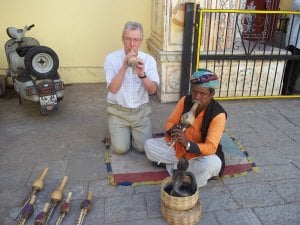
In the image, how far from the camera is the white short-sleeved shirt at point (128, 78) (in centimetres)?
318

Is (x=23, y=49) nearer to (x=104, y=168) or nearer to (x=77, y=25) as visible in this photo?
(x=77, y=25)

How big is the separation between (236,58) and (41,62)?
2887mm

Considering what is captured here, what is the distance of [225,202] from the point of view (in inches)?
108

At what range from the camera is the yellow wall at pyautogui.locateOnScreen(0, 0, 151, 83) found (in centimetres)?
530

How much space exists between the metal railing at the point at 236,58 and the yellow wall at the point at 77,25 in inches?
52.6

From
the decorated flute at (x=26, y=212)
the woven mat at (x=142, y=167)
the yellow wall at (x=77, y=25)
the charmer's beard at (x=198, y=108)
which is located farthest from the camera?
the yellow wall at (x=77, y=25)

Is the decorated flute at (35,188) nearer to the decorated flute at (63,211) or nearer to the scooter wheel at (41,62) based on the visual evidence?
the decorated flute at (63,211)

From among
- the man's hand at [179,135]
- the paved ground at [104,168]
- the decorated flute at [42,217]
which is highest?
the man's hand at [179,135]

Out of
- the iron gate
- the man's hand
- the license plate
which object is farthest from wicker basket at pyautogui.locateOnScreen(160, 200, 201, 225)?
the iron gate

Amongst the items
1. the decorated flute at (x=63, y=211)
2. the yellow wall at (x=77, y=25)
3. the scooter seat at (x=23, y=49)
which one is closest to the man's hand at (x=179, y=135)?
the decorated flute at (x=63, y=211)

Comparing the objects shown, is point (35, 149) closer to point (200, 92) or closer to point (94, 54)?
point (200, 92)

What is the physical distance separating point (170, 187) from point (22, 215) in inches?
46.6

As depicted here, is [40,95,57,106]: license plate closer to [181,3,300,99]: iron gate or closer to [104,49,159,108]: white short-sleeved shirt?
[104,49,159,108]: white short-sleeved shirt

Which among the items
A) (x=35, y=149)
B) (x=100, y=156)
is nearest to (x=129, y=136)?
(x=100, y=156)
